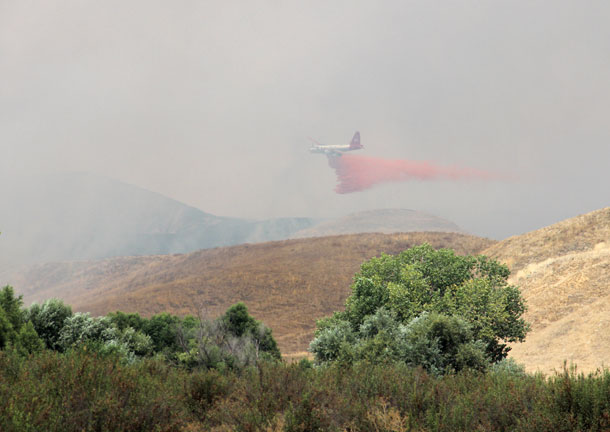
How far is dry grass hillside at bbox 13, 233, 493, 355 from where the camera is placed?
51.9 m

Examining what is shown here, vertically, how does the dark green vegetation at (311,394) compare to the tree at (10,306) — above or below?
below

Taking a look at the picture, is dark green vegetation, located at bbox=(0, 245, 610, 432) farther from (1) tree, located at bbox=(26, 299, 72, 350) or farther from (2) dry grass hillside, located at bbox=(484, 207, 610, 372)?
(2) dry grass hillside, located at bbox=(484, 207, 610, 372)

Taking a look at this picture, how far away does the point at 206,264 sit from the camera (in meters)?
77.4

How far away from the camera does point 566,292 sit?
1215 inches

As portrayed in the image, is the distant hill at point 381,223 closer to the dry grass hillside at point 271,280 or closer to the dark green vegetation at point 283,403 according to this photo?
the dry grass hillside at point 271,280

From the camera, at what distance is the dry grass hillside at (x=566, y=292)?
24239mm

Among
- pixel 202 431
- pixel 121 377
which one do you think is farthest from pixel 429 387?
pixel 121 377

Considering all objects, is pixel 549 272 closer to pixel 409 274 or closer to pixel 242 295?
pixel 409 274

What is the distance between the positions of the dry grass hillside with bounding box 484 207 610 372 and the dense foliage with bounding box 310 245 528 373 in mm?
2979

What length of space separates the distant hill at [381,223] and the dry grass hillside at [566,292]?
7193 centimetres

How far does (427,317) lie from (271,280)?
47.0 meters

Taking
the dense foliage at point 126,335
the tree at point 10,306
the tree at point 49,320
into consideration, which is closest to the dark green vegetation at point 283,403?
the dense foliage at point 126,335

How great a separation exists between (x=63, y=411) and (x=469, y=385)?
8110 millimetres

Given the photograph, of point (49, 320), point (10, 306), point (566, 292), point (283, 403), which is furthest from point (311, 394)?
point (566, 292)
